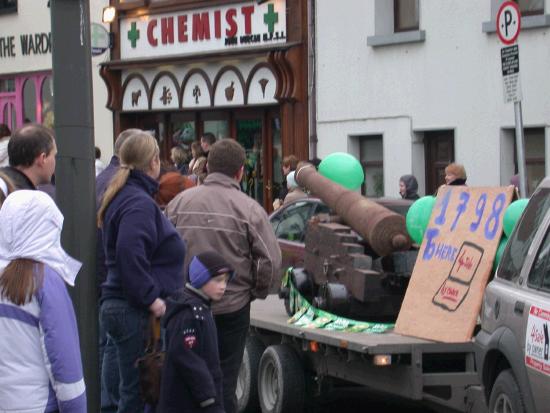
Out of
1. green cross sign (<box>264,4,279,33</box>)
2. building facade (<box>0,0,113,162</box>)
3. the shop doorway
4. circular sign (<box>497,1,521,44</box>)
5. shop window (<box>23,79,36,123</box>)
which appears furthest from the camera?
shop window (<box>23,79,36,123</box>)

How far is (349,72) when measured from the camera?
21.0 metres

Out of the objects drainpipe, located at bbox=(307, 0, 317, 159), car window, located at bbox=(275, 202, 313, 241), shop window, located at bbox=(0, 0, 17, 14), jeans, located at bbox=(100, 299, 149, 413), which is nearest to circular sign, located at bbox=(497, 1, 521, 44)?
car window, located at bbox=(275, 202, 313, 241)

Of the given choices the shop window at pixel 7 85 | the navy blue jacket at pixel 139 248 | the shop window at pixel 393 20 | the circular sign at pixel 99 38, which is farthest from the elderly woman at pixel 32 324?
the shop window at pixel 7 85

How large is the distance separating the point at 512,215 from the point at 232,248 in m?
1.88

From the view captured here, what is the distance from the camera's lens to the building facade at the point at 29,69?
2741cm

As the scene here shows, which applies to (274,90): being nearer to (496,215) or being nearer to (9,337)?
(496,215)

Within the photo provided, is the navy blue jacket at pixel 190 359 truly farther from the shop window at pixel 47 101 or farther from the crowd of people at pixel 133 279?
the shop window at pixel 47 101

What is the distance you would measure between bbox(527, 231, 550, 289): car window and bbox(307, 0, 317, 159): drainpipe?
14.0m

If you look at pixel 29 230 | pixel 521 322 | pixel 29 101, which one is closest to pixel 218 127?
pixel 29 101

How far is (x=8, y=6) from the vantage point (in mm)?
29344

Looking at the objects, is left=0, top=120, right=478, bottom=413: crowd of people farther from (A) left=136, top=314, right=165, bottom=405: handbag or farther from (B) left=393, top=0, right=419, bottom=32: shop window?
(B) left=393, top=0, right=419, bottom=32: shop window

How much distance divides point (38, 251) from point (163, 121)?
21.1 m

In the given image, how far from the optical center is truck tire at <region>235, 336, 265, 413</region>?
36.0 feet

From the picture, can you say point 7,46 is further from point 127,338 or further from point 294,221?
point 127,338
